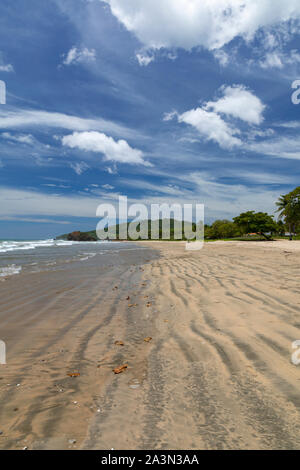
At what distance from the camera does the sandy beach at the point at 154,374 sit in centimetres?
208

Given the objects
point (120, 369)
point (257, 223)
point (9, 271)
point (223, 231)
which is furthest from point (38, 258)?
point (223, 231)

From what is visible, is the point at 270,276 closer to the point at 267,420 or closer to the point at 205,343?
the point at 205,343

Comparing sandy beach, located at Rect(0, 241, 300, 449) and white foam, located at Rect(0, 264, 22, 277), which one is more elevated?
sandy beach, located at Rect(0, 241, 300, 449)

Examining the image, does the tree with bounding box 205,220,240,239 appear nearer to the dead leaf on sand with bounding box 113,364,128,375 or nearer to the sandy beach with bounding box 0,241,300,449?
the sandy beach with bounding box 0,241,300,449

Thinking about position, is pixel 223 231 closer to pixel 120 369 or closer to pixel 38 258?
pixel 38 258

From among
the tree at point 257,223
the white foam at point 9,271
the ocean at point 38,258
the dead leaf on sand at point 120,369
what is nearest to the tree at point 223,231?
the tree at point 257,223

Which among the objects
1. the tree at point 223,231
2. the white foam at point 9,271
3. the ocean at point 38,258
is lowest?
the ocean at point 38,258

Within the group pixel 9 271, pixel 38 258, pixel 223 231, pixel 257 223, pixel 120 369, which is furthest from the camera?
pixel 223 231

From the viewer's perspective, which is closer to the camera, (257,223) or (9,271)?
(9,271)

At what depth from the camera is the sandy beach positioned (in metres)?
2.08

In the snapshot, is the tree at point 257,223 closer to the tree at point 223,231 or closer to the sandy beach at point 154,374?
the tree at point 223,231

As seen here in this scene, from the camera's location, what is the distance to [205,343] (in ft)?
12.8

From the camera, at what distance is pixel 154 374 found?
122 inches

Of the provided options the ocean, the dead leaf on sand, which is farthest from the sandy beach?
the ocean
